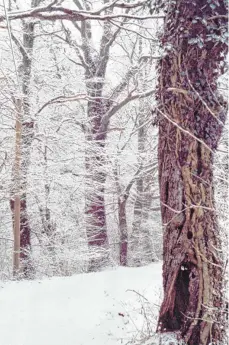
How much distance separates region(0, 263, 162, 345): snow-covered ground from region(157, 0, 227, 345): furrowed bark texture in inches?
31.4

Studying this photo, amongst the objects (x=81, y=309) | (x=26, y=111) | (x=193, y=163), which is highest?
(x=26, y=111)

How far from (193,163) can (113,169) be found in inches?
267

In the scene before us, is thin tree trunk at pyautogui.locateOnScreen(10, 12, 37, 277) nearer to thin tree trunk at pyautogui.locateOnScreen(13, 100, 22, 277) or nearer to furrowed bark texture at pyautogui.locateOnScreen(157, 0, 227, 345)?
thin tree trunk at pyautogui.locateOnScreen(13, 100, 22, 277)

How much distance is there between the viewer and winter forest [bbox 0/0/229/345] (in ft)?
11.1

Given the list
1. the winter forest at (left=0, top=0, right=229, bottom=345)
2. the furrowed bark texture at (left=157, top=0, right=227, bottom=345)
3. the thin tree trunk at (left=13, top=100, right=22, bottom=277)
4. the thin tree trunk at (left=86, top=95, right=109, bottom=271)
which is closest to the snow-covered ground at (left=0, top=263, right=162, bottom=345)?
the winter forest at (left=0, top=0, right=229, bottom=345)

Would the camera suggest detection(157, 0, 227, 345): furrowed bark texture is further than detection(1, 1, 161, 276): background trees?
No

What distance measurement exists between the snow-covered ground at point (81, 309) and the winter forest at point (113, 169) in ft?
0.09

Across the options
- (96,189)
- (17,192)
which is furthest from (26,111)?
(96,189)

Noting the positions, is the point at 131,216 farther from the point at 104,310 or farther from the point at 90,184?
the point at 104,310

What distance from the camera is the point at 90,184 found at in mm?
9836

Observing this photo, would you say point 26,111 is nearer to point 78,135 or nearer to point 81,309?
point 78,135

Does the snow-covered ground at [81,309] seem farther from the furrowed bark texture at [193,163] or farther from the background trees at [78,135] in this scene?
the background trees at [78,135]

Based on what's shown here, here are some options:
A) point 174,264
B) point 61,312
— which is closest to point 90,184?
point 61,312

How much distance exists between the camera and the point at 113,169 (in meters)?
10.2
